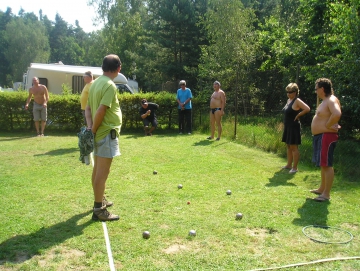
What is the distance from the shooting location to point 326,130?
4918 mm

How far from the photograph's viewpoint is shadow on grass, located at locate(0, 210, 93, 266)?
3.28 meters

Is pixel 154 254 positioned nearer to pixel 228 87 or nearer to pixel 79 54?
pixel 228 87

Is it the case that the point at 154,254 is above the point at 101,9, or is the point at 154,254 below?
below

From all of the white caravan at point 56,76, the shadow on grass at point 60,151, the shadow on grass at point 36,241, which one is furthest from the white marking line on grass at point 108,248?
the white caravan at point 56,76

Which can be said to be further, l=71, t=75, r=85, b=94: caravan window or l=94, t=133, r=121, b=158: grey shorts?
l=71, t=75, r=85, b=94: caravan window

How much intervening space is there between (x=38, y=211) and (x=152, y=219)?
1446mm

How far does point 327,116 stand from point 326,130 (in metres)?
0.19

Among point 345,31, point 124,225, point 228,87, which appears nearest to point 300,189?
point 124,225

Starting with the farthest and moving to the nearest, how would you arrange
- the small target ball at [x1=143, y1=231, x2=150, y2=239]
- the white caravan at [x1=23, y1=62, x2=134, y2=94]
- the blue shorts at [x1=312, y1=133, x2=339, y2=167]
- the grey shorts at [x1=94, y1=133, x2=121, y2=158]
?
the white caravan at [x1=23, y1=62, x2=134, y2=94]
the blue shorts at [x1=312, y1=133, x2=339, y2=167]
the grey shorts at [x1=94, y1=133, x2=121, y2=158]
the small target ball at [x1=143, y1=231, x2=150, y2=239]

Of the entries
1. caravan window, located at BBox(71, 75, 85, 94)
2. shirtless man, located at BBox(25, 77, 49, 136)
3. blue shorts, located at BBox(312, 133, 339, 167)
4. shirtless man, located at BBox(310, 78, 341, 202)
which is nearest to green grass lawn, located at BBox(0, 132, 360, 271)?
shirtless man, located at BBox(310, 78, 341, 202)

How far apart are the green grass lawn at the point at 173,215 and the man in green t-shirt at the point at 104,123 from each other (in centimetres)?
39

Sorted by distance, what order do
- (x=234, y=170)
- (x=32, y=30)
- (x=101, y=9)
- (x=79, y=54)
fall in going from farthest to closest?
(x=79, y=54) → (x=32, y=30) → (x=101, y=9) → (x=234, y=170)

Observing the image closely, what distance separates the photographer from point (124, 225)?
158 inches

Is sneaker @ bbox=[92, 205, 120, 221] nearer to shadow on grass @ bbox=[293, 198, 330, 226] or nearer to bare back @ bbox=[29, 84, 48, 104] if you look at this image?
shadow on grass @ bbox=[293, 198, 330, 226]
